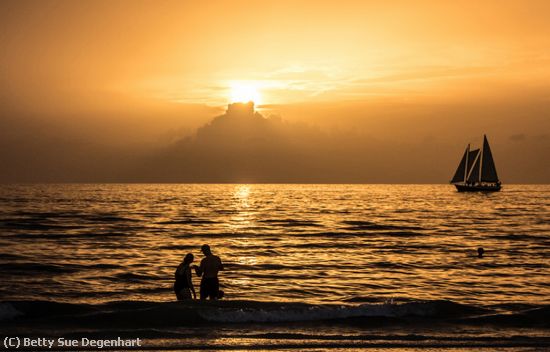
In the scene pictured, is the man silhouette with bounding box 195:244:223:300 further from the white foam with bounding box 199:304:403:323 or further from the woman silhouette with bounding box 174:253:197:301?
the white foam with bounding box 199:304:403:323

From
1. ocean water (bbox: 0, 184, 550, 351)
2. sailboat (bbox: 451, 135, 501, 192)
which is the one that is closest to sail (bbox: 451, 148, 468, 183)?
sailboat (bbox: 451, 135, 501, 192)

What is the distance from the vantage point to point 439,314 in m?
21.8

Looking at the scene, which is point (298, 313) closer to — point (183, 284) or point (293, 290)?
point (183, 284)

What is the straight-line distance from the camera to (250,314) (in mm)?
20156

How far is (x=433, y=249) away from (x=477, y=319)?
28.4 metres

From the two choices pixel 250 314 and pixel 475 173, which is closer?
pixel 250 314

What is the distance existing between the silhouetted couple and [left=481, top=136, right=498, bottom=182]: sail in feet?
486

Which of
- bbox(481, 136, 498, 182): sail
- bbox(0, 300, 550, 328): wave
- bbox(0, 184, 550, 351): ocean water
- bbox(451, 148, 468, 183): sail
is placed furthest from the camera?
bbox(451, 148, 468, 183): sail

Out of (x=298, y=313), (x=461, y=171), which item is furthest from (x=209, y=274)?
(x=461, y=171)

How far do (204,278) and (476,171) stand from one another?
562 ft

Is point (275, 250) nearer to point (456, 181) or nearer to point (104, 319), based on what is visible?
point (104, 319)

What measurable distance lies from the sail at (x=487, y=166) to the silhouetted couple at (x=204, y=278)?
486 ft

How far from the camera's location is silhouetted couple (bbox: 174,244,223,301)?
21250mm

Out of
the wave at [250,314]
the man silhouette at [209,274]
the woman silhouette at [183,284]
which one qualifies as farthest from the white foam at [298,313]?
the woman silhouette at [183,284]
